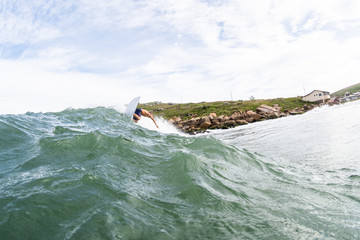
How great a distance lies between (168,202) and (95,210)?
114 cm

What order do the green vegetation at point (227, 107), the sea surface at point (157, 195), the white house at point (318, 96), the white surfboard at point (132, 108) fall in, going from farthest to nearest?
the white house at point (318, 96) < the green vegetation at point (227, 107) < the white surfboard at point (132, 108) < the sea surface at point (157, 195)

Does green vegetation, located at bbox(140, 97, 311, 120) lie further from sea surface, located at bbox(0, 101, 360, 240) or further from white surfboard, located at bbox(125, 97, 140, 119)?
sea surface, located at bbox(0, 101, 360, 240)

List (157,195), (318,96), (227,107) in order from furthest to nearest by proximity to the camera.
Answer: (318,96) < (227,107) < (157,195)

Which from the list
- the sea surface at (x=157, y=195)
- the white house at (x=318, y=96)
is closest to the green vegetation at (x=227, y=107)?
the white house at (x=318, y=96)

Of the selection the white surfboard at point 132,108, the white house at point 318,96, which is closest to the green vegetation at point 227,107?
the white house at point 318,96

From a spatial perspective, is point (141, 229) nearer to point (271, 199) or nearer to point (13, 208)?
point (13, 208)

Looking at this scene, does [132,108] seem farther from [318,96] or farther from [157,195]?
[318,96]

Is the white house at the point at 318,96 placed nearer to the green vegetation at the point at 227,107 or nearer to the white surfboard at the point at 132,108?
the green vegetation at the point at 227,107

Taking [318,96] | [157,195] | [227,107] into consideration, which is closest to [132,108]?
[157,195]

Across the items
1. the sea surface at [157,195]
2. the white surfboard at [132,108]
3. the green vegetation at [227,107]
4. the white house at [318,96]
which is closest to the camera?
the sea surface at [157,195]

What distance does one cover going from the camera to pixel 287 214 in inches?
142

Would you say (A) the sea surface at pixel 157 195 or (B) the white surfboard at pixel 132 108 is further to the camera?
(B) the white surfboard at pixel 132 108

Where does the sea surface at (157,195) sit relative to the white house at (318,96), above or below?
below

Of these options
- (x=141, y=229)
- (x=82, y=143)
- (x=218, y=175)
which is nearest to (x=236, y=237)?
(x=141, y=229)
